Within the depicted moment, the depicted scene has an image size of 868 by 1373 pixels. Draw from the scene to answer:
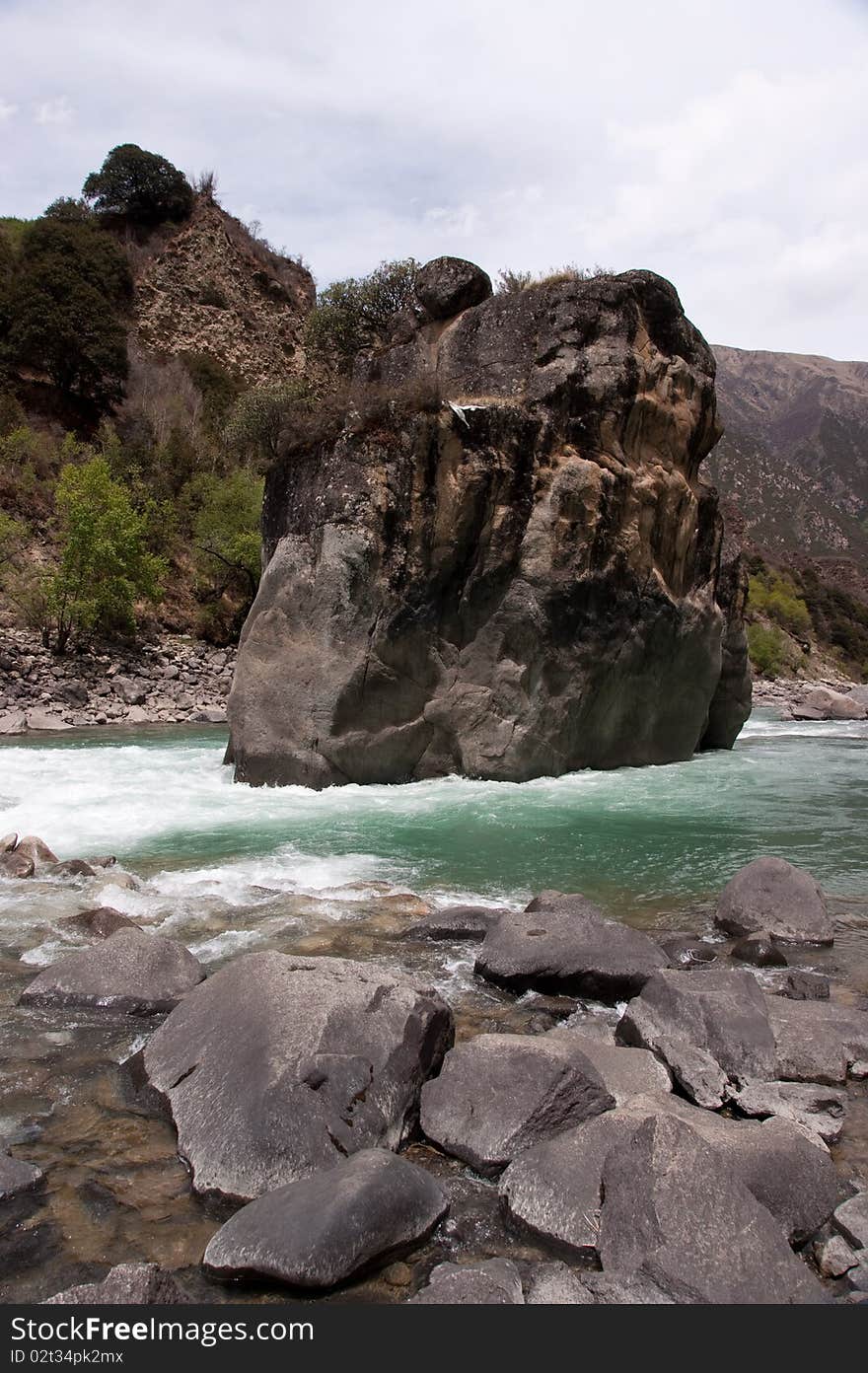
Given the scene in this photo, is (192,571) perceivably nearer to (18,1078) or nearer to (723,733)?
(723,733)

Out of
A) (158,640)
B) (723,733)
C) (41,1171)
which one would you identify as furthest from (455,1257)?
(158,640)

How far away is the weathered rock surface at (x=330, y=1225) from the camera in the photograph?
3182mm

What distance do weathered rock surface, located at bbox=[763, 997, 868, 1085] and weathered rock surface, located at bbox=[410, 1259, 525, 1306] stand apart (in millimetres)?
2312

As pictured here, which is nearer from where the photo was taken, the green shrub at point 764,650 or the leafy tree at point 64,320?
the leafy tree at point 64,320

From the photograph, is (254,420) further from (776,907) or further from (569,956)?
(569,956)

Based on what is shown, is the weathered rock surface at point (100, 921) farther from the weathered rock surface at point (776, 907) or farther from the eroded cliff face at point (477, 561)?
the eroded cliff face at point (477, 561)

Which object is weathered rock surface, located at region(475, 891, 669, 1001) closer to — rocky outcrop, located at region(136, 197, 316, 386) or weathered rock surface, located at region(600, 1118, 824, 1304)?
weathered rock surface, located at region(600, 1118, 824, 1304)

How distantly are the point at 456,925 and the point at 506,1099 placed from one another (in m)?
2.93

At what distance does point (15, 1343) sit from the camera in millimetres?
2797

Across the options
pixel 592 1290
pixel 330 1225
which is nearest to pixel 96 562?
pixel 330 1225

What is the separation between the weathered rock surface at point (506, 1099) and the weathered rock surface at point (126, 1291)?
5.02ft

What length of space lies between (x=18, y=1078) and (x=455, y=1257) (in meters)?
2.59

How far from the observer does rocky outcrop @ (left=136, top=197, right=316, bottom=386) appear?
50.3 meters

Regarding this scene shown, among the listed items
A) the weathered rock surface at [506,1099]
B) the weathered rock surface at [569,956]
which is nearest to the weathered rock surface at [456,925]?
the weathered rock surface at [569,956]
